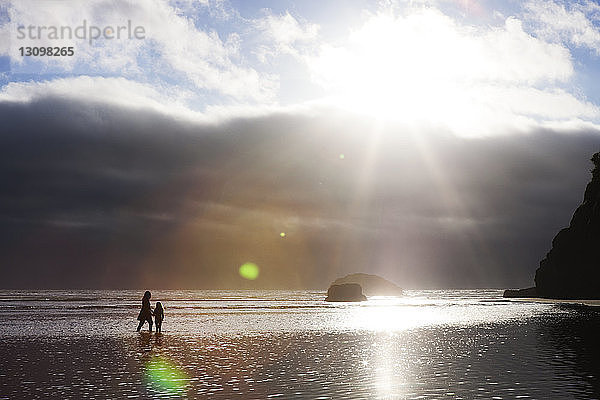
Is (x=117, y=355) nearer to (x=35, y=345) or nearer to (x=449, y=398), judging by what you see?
(x=35, y=345)

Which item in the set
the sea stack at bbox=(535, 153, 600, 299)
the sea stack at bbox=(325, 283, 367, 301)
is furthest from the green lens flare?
the sea stack at bbox=(325, 283, 367, 301)

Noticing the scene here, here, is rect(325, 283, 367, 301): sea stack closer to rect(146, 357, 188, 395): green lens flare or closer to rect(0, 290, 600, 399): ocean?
rect(0, 290, 600, 399): ocean

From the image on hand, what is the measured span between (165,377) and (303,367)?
6351 millimetres

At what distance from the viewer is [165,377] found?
22750 mm

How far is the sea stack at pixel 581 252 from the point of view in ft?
433

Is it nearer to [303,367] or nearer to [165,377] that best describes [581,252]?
[303,367]

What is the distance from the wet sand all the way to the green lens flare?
0.12ft

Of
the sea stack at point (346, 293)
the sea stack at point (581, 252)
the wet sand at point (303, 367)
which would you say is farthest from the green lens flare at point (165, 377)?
the sea stack at point (346, 293)

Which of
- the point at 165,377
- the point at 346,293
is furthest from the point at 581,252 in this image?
the point at 165,377

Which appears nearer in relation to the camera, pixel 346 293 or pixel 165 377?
pixel 165 377

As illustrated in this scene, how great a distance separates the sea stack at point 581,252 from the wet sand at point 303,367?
100 meters

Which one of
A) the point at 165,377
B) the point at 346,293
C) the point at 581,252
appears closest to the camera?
the point at 165,377

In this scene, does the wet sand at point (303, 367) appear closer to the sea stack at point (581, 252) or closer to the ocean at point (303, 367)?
the ocean at point (303, 367)

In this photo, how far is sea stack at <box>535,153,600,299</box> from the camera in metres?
132
